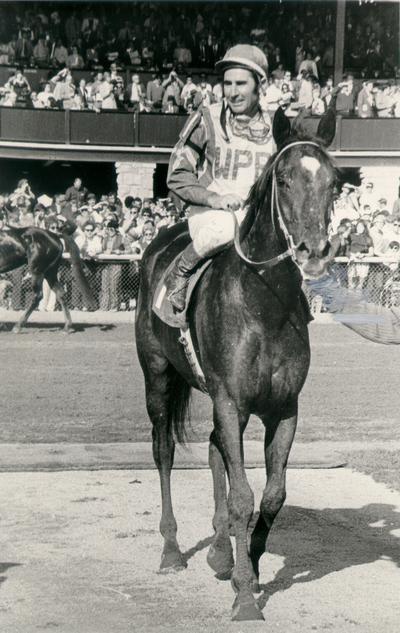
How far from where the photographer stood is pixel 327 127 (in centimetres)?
495

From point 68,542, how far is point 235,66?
9.05 ft

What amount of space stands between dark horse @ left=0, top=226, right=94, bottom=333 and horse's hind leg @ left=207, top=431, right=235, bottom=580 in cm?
1288

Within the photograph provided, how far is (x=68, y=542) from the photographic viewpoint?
605cm

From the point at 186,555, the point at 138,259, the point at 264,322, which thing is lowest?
the point at 138,259

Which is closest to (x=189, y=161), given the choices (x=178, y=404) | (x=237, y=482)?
(x=178, y=404)

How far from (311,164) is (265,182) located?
347 millimetres

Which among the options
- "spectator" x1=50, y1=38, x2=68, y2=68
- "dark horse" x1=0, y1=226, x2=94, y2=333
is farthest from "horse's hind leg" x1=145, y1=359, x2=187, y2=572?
"spectator" x1=50, y1=38, x2=68, y2=68

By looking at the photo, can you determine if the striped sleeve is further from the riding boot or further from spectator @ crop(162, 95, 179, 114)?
spectator @ crop(162, 95, 179, 114)

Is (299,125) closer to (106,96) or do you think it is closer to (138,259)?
(138,259)

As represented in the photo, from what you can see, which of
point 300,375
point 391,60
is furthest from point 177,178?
point 391,60

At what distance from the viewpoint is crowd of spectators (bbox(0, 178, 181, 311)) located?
20.3 meters

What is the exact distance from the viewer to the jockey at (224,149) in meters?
5.50

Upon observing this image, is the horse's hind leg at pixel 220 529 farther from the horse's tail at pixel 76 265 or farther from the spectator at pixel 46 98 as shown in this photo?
the spectator at pixel 46 98

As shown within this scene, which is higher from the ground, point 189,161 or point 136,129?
point 189,161
